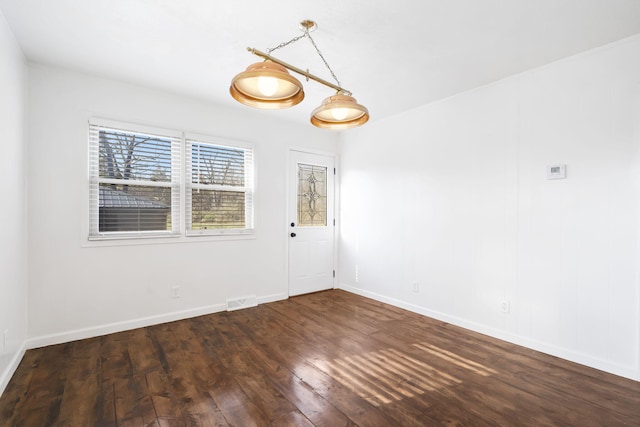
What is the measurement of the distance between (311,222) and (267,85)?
317 cm

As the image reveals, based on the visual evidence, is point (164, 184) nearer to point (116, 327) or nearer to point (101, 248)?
point (101, 248)

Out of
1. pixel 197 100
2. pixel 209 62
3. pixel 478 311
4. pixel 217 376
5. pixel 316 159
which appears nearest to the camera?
pixel 217 376

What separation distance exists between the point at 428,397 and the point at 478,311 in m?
1.56

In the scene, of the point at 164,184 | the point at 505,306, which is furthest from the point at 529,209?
the point at 164,184

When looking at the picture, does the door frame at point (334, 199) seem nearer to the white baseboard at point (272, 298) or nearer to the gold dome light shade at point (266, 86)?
the white baseboard at point (272, 298)

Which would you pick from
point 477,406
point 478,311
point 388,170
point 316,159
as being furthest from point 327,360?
point 316,159

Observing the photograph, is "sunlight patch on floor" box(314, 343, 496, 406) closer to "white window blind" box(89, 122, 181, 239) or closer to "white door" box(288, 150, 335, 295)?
"white door" box(288, 150, 335, 295)

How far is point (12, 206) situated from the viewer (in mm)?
2439

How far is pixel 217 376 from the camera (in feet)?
7.95

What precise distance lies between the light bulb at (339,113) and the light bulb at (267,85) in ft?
1.49

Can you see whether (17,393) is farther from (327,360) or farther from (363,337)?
(363,337)

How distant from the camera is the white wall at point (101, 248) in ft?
9.62

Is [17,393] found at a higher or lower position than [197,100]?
lower

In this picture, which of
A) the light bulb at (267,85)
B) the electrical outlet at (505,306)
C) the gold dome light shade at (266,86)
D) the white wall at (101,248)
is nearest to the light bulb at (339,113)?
the gold dome light shade at (266,86)
